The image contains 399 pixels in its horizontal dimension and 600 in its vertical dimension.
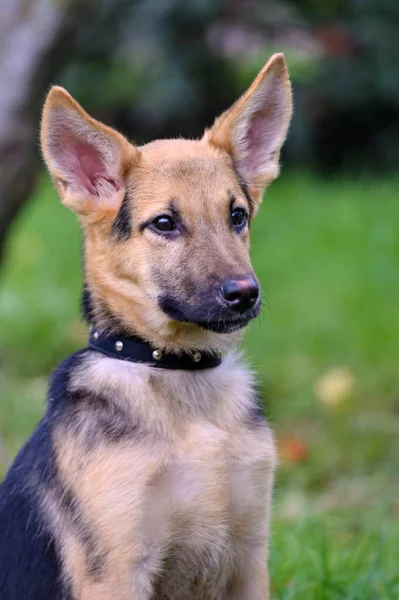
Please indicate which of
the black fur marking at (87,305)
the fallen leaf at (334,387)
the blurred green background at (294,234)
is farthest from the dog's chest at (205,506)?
the fallen leaf at (334,387)

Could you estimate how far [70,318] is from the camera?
25.9 feet

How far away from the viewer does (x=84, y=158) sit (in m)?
3.87

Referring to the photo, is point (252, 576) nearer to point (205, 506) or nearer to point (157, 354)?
point (205, 506)

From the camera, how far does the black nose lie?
3402 millimetres

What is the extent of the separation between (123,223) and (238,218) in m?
0.43

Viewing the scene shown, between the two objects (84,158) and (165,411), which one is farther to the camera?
(84,158)

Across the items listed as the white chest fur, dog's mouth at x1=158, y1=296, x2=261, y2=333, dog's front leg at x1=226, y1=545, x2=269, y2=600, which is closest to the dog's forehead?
dog's mouth at x1=158, y1=296, x2=261, y2=333

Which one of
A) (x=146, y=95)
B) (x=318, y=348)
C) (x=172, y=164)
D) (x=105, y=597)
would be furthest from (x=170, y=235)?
(x=146, y=95)

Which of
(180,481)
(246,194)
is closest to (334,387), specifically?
(246,194)

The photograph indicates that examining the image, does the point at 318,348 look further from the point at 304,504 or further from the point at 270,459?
the point at 270,459

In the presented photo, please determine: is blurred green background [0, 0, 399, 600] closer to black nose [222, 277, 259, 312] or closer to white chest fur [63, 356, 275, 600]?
white chest fur [63, 356, 275, 600]

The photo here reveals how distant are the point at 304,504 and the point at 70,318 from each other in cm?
292

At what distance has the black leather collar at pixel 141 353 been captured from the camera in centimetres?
369

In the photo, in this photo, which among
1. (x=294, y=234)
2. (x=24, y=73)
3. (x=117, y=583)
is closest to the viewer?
(x=117, y=583)
